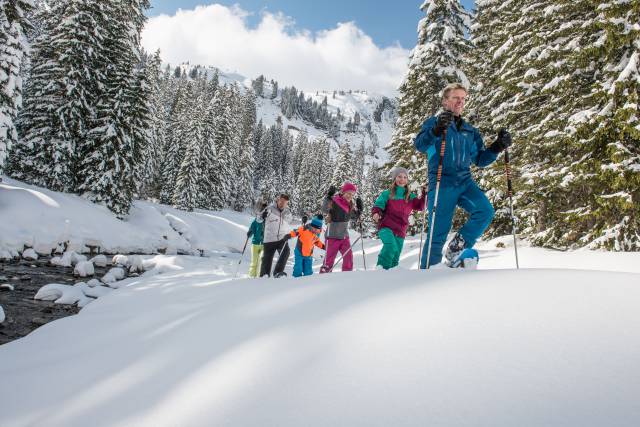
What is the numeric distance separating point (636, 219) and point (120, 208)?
2317 cm

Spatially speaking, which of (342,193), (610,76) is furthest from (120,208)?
(610,76)

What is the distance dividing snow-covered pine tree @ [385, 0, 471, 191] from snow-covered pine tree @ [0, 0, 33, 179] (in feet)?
51.3

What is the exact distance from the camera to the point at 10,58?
558 inches

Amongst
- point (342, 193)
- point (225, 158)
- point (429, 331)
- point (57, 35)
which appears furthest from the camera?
point (225, 158)

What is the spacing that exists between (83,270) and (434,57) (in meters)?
16.0

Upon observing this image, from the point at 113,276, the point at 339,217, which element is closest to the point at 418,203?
the point at 339,217

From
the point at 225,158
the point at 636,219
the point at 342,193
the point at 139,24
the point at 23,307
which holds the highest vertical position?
the point at 139,24

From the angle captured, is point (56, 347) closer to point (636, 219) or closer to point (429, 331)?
point (429, 331)

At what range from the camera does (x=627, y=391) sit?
1164mm

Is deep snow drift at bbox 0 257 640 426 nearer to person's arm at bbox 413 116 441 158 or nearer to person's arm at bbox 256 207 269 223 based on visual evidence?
person's arm at bbox 413 116 441 158

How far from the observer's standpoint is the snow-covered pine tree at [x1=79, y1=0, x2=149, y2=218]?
70.9ft

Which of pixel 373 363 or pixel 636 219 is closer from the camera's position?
pixel 373 363

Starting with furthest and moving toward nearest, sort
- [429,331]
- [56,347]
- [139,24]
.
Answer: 1. [139,24]
2. [56,347]
3. [429,331]

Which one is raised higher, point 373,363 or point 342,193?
point 342,193
